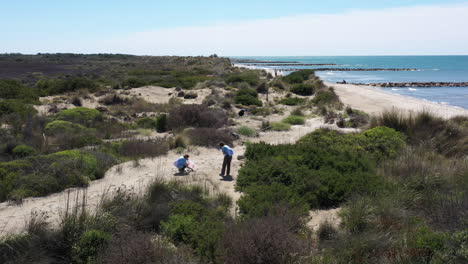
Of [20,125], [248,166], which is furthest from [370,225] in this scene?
[20,125]

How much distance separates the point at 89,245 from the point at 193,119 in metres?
11.4

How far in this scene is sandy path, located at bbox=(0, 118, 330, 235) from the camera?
681 cm

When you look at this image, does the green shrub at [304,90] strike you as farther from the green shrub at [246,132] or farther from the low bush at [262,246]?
the low bush at [262,246]

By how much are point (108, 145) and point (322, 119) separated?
37.7 feet

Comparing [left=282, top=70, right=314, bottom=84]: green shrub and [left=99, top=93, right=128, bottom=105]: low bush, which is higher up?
[left=282, top=70, right=314, bottom=84]: green shrub

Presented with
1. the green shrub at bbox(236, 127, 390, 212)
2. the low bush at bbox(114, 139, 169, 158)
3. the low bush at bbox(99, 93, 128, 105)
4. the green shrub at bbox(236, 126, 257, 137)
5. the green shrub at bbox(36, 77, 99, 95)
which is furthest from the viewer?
the green shrub at bbox(36, 77, 99, 95)

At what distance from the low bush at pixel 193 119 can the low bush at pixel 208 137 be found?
2.34 metres

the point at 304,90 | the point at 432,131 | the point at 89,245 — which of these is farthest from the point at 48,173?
the point at 304,90

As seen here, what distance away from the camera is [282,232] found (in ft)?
16.5

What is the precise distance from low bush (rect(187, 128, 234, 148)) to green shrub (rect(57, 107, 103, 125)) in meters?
6.32

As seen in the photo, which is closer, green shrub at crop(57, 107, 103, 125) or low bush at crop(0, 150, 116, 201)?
low bush at crop(0, 150, 116, 201)

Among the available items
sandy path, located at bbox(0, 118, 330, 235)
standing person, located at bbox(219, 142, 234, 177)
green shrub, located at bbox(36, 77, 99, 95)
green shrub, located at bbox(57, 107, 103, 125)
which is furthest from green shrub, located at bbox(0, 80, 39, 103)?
standing person, located at bbox(219, 142, 234, 177)

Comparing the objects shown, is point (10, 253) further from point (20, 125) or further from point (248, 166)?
point (20, 125)

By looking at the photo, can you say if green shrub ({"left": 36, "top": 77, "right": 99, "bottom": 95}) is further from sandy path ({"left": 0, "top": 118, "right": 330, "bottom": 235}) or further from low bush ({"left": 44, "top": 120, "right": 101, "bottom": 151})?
sandy path ({"left": 0, "top": 118, "right": 330, "bottom": 235})
